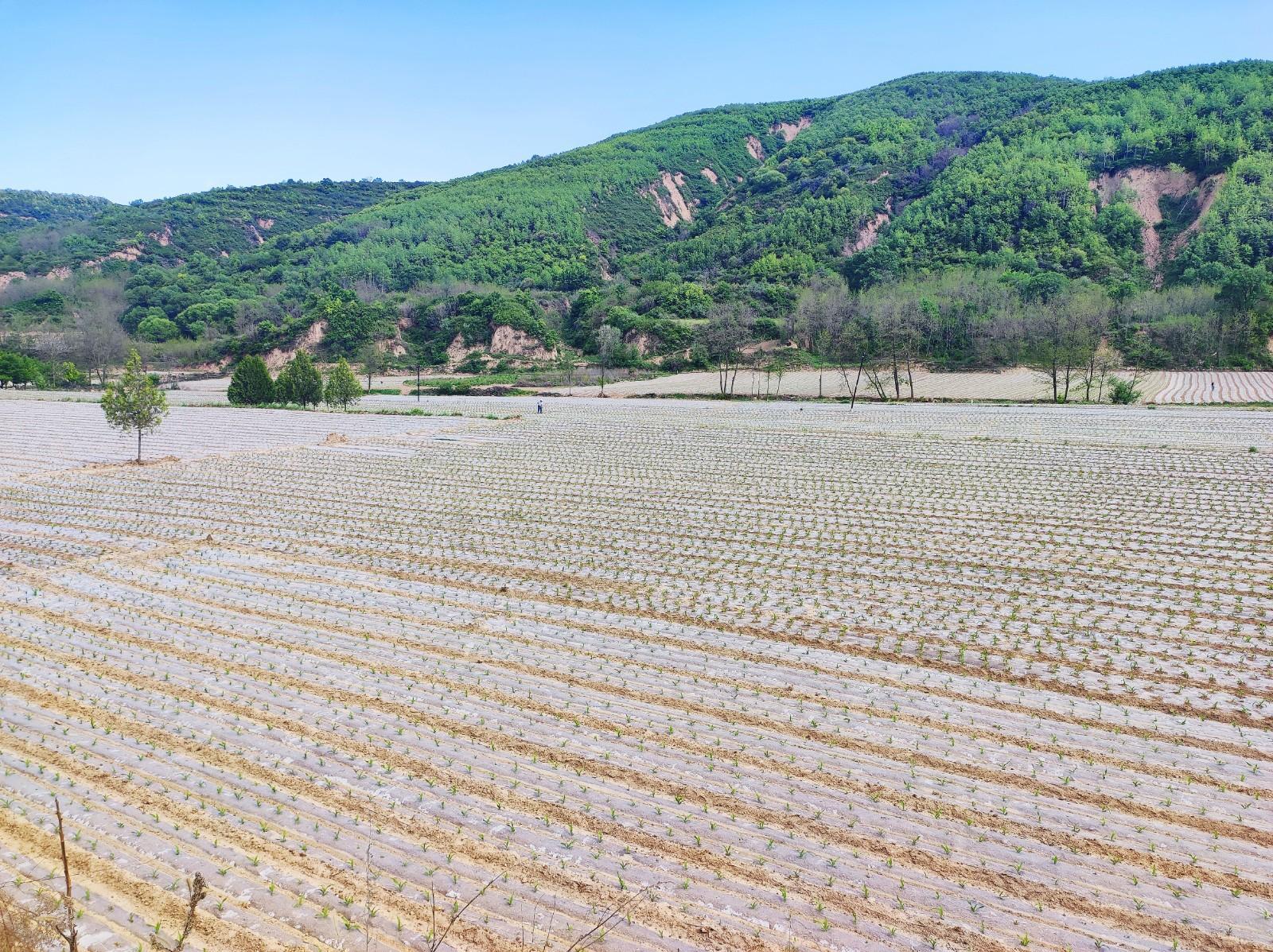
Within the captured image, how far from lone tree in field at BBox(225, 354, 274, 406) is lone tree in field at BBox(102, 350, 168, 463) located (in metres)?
24.1

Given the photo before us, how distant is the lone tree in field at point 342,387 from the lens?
45469 millimetres

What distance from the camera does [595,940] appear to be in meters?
5.50

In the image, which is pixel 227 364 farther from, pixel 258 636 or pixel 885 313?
pixel 258 636

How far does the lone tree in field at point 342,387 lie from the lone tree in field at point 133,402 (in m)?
19.3

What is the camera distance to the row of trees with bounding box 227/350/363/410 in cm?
4575

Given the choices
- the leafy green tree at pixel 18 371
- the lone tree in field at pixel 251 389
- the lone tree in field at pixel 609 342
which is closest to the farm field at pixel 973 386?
the lone tree in field at pixel 609 342

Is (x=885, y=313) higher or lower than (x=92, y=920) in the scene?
higher

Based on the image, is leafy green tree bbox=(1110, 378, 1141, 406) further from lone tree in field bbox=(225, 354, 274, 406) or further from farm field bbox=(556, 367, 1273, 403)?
lone tree in field bbox=(225, 354, 274, 406)

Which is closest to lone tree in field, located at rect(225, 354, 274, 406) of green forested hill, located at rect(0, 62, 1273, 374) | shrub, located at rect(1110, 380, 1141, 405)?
green forested hill, located at rect(0, 62, 1273, 374)

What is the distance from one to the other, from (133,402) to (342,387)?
2030cm

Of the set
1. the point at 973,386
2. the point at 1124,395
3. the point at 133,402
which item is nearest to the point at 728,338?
the point at 973,386

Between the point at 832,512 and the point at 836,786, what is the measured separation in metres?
11.7

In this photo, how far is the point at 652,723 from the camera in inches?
341

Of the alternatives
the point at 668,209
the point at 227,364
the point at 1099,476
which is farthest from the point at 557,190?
the point at 1099,476
